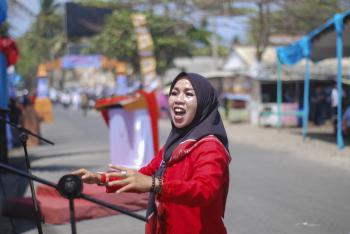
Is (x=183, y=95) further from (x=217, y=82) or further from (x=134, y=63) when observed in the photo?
(x=134, y=63)

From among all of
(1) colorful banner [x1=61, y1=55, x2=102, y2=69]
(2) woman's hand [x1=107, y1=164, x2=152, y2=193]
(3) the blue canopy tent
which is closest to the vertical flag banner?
(3) the blue canopy tent

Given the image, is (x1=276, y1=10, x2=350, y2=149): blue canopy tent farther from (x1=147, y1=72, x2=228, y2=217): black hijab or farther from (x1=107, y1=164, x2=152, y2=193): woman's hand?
(x1=107, y1=164, x2=152, y2=193): woman's hand

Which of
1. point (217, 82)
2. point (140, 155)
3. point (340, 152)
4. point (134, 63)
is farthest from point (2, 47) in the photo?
point (134, 63)

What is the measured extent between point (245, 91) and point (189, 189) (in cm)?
2347

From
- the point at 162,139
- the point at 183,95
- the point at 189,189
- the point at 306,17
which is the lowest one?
the point at 162,139

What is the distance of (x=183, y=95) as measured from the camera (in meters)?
2.86

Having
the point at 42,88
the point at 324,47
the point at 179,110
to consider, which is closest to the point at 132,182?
the point at 179,110

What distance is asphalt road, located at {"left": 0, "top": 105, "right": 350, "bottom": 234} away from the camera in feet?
19.6

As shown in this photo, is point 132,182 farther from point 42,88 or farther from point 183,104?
point 42,88

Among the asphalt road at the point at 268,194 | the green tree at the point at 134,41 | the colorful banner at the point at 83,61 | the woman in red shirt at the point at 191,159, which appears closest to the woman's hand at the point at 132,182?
the woman in red shirt at the point at 191,159

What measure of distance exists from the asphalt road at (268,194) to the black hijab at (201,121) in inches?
121

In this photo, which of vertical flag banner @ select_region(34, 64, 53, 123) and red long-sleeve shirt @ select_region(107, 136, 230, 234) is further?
vertical flag banner @ select_region(34, 64, 53, 123)

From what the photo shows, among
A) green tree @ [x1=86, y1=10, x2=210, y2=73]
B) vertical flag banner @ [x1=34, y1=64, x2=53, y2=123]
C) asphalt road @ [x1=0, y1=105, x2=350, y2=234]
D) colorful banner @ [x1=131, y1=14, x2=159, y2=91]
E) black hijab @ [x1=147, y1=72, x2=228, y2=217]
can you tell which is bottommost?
asphalt road @ [x1=0, y1=105, x2=350, y2=234]

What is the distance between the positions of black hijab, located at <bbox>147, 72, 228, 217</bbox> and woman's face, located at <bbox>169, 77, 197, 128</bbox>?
0.02m
